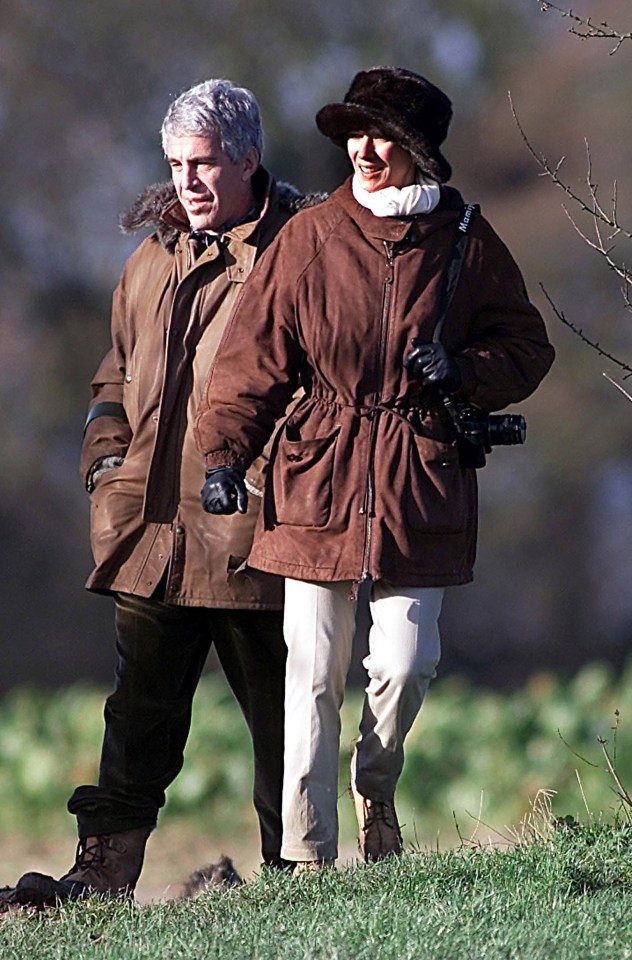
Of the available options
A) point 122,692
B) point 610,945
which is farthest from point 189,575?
point 610,945

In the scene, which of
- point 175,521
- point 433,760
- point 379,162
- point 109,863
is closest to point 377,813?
point 109,863

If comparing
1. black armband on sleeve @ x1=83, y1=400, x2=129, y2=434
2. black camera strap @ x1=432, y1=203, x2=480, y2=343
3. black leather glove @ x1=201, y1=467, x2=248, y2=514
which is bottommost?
black leather glove @ x1=201, y1=467, x2=248, y2=514

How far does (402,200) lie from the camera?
4.38 metres

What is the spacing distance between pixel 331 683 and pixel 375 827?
1.49ft

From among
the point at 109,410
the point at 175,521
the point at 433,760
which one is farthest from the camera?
the point at 433,760

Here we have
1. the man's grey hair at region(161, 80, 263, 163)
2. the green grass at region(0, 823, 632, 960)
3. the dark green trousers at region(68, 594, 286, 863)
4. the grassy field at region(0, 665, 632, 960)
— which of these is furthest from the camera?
the dark green trousers at region(68, 594, 286, 863)

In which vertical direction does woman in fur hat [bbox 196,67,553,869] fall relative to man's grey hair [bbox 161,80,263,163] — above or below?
below

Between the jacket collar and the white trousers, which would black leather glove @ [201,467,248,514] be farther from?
the jacket collar

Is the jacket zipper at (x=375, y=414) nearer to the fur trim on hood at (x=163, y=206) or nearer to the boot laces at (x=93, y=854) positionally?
the fur trim on hood at (x=163, y=206)

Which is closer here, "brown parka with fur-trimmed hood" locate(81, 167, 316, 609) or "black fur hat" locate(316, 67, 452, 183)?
"black fur hat" locate(316, 67, 452, 183)

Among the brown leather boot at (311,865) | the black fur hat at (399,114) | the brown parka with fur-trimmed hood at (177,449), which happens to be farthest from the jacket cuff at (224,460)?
the brown leather boot at (311,865)

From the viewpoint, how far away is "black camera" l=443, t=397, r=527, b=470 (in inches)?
172

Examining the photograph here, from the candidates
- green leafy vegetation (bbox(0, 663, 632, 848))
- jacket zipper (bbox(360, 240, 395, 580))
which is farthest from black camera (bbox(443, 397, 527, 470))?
green leafy vegetation (bbox(0, 663, 632, 848))

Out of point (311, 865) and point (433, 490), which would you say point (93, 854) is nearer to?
point (311, 865)
